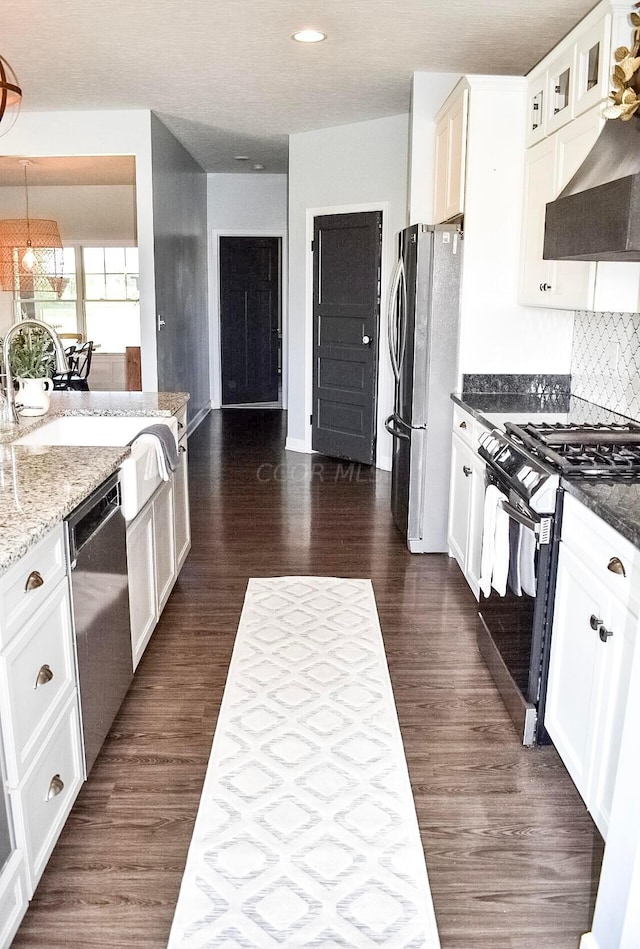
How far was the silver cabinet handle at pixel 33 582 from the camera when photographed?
1745mm

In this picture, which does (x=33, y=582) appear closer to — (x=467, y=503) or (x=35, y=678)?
(x=35, y=678)

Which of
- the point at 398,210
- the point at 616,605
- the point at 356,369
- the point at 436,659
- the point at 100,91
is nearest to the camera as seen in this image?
A: the point at 616,605

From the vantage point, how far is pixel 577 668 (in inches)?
84.2

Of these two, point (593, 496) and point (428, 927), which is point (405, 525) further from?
point (428, 927)

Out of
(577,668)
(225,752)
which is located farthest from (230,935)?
(577,668)

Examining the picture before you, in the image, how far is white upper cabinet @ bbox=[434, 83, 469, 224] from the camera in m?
3.98

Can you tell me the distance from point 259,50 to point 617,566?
363cm

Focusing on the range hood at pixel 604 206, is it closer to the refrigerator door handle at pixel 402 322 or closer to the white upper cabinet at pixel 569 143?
the white upper cabinet at pixel 569 143

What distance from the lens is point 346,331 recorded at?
6.56m

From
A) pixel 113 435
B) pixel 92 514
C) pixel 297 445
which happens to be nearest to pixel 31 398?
pixel 113 435

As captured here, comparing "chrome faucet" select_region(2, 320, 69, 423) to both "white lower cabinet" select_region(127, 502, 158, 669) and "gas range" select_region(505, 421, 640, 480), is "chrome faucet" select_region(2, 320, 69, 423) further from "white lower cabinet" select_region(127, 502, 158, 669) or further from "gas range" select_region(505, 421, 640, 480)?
"gas range" select_region(505, 421, 640, 480)

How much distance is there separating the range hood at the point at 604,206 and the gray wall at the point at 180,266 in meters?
4.11

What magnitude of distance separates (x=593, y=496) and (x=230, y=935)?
4.47 feet

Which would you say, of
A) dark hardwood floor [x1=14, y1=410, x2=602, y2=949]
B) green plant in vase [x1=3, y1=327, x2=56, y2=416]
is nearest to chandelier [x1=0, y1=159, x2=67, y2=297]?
green plant in vase [x1=3, y1=327, x2=56, y2=416]
